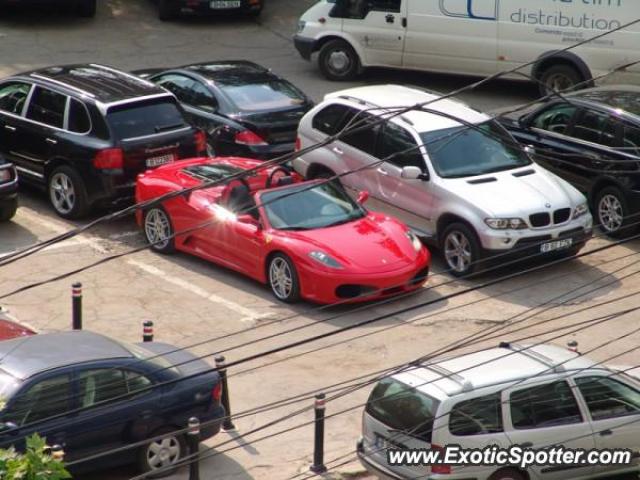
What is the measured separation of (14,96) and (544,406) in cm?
930

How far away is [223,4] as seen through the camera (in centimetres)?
2583

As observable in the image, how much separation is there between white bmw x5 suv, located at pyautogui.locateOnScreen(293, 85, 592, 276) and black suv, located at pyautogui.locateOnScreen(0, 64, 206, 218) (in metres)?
1.87

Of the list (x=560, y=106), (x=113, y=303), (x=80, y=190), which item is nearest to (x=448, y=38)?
(x=560, y=106)

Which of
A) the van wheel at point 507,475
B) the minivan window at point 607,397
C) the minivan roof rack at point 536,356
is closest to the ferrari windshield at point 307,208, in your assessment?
the minivan roof rack at point 536,356

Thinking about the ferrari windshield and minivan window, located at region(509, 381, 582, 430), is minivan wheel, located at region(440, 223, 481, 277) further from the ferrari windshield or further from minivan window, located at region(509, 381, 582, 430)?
minivan window, located at region(509, 381, 582, 430)

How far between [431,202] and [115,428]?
20.6 ft

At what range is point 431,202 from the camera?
655 inches

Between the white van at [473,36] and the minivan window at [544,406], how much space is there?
9944 millimetres

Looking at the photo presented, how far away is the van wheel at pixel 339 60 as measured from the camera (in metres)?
23.3

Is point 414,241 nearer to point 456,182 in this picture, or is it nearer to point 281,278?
point 456,182

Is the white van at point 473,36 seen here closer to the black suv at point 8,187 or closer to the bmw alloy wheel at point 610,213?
the bmw alloy wheel at point 610,213

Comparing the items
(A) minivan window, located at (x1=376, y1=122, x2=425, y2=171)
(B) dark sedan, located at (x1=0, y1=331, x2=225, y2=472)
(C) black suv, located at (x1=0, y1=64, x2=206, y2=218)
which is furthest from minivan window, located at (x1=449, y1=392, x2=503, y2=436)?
(C) black suv, located at (x1=0, y1=64, x2=206, y2=218)

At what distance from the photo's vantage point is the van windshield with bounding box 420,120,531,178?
55.1ft

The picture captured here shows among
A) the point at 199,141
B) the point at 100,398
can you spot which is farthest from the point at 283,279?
the point at 100,398
